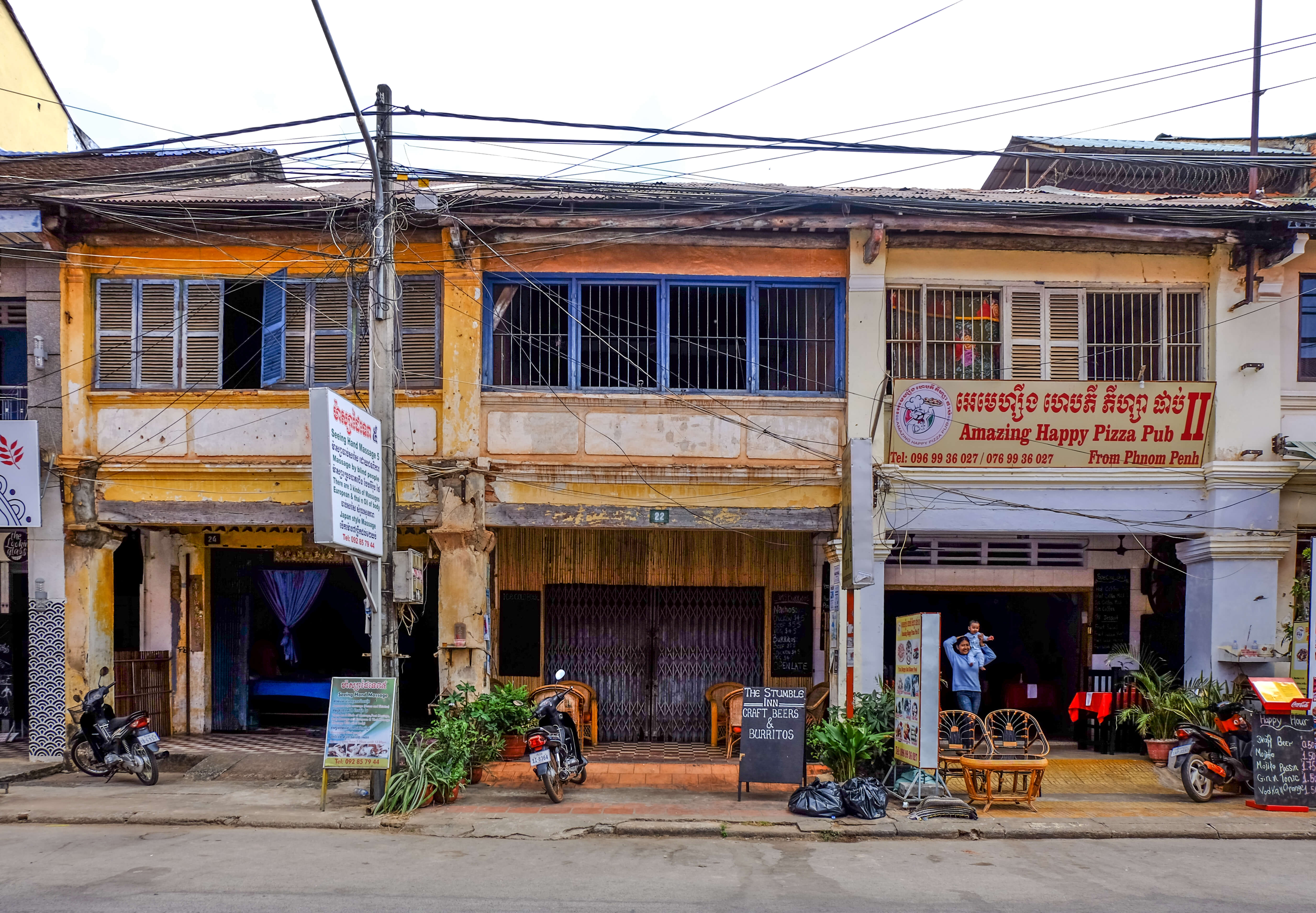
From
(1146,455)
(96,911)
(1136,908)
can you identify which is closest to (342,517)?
(96,911)

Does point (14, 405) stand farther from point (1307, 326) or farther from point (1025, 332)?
point (1307, 326)

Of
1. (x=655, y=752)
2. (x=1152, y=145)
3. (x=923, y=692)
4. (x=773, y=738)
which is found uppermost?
(x=1152, y=145)

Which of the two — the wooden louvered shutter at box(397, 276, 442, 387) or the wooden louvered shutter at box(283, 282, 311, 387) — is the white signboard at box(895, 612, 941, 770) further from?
the wooden louvered shutter at box(283, 282, 311, 387)

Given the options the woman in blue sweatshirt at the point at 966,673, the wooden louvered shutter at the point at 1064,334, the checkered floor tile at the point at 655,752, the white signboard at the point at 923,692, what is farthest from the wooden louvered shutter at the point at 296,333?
the wooden louvered shutter at the point at 1064,334

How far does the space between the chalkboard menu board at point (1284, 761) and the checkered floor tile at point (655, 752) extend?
18.9 ft

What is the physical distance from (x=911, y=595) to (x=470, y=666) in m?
6.49

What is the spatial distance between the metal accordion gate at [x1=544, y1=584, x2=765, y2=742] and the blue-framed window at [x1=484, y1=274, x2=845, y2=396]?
3.29 meters

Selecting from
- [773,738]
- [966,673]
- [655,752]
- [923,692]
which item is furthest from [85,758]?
[966,673]

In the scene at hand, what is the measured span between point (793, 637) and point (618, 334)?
16.2 ft

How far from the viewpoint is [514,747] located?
40.4 feet

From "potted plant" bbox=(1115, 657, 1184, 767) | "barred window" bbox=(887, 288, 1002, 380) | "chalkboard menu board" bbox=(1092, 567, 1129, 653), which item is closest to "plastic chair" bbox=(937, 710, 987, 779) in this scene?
"potted plant" bbox=(1115, 657, 1184, 767)

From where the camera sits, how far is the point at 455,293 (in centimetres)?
1277

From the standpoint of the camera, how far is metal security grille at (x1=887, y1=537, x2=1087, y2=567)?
47.9 ft

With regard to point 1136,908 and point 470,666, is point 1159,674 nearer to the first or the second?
point 1136,908
